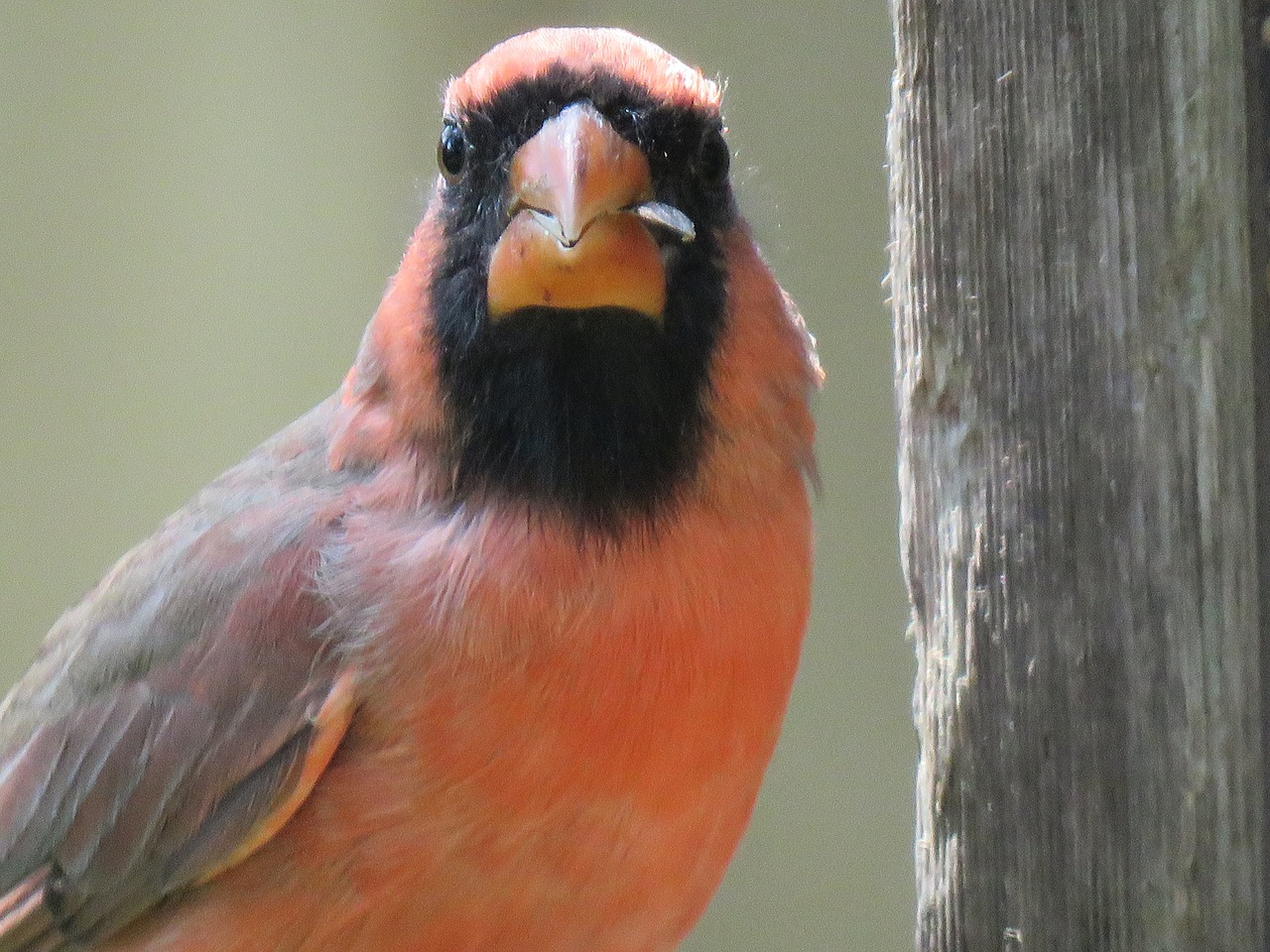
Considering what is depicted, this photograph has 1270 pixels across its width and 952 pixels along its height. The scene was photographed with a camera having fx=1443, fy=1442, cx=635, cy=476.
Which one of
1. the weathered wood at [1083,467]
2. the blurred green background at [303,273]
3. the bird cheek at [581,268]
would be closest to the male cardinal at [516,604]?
the bird cheek at [581,268]

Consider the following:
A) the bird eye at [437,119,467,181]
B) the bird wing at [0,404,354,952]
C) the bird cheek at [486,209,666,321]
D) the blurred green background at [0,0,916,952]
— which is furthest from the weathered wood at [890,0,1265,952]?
the blurred green background at [0,0,916,952]

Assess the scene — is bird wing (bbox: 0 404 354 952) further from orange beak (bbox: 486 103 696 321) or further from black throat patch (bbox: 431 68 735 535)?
orange beak (bbox: 486 103 696 321)

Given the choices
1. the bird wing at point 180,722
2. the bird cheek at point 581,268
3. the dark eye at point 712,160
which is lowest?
the bird wing at point 180,722

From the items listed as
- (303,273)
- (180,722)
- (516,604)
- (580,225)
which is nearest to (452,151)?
(580,225)

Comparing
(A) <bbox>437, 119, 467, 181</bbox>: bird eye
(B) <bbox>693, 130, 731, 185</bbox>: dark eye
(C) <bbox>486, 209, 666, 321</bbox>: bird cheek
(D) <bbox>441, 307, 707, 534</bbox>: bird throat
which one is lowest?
(D) <bbox>441, 307, 707, 534</bbox>: bird throat

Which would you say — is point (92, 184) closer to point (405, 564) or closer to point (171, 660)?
point (171, 660)

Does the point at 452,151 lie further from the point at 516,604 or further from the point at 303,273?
the point at 303,273

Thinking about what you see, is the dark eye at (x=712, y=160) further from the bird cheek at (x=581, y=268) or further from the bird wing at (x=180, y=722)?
the bird wing at (x=180, y=722)
